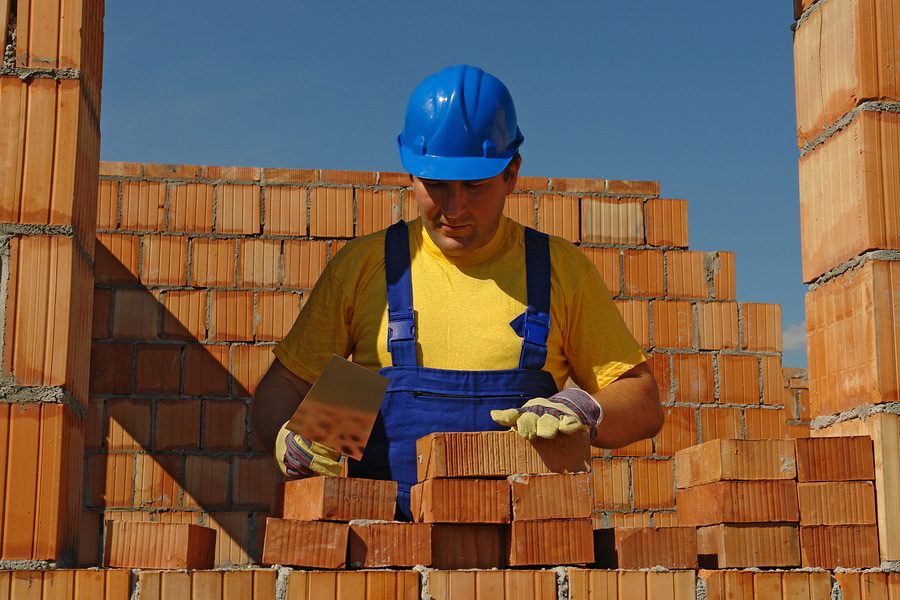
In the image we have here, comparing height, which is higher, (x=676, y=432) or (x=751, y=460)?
(x=676, y=432)

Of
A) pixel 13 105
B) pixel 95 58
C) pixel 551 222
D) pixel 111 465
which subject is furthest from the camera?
pixel 551 222

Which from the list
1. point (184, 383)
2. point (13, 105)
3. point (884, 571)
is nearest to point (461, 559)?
point (884, 571)

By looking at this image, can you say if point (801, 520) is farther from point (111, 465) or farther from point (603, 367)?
point (111, 465)

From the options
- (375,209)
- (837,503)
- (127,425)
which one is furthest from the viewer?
(375,209)

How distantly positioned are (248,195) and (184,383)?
117cm

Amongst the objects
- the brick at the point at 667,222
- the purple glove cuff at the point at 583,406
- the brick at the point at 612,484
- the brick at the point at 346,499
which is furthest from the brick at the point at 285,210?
the brick at the point at 346,499

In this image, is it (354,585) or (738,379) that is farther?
(738,379)

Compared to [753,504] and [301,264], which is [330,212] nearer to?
[301,264]

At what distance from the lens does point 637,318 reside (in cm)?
733

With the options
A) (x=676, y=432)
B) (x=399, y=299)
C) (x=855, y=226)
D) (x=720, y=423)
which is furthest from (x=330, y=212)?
(x=855, y=226)

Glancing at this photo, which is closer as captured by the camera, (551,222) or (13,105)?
(13,105)

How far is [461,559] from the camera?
320 cm

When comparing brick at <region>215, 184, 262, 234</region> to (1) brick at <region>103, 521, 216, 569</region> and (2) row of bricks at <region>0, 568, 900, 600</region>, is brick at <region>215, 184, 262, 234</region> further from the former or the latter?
(2) row of bricks at <region>0, 568, 900, 600</region>

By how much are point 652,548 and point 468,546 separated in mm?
492
